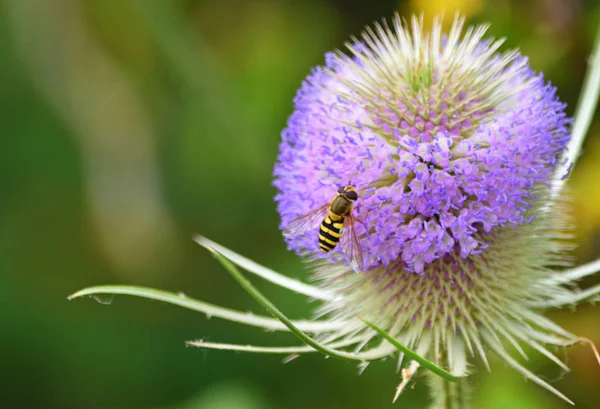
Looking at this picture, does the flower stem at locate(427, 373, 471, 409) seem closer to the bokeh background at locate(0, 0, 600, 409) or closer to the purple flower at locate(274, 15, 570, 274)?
the purple flower at locate(274, 15, 570, 274)

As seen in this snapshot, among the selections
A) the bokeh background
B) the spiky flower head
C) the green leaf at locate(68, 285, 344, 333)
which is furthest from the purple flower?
the bokeh background

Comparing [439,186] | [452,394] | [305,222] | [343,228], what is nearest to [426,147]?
[439,186]

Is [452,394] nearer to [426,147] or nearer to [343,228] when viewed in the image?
[343,228]

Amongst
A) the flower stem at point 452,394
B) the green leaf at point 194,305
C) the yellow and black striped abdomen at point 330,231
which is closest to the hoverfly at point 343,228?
the yellow and black striped abdomen at point 330,231

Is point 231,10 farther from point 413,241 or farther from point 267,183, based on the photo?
point 413,241

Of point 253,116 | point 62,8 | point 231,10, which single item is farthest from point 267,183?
point 62,8
